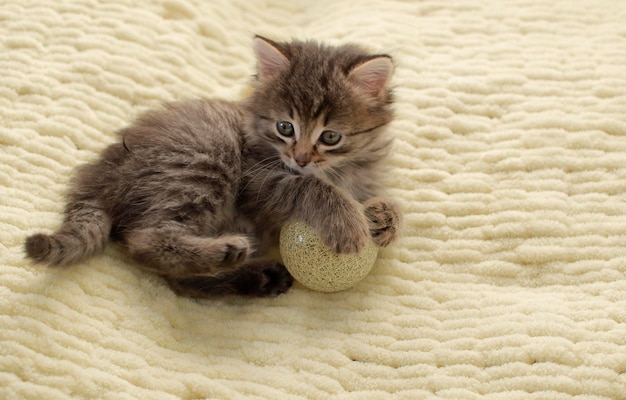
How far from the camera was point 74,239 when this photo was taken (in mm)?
1766

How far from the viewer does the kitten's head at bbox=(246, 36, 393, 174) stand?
201cm

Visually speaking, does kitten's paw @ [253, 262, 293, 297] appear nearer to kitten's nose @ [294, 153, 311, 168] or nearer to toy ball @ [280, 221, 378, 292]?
toy ball @ [280, 221, 378, 292]

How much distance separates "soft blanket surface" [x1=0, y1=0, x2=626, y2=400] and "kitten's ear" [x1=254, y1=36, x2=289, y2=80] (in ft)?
1.47

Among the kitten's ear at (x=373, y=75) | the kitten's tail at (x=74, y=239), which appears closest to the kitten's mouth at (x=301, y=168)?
the kitten's ear at (x=373, y=75)

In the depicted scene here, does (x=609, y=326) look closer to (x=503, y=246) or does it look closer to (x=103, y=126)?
(x=503, y=246)

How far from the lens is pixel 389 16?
2893 mm

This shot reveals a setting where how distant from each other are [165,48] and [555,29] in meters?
1.72

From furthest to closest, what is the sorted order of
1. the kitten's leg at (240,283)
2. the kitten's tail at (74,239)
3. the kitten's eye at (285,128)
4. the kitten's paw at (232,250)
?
the kitten's eye at (285,128) < the kitten's leg at (240,283) < the kitten's paw at (232,250) < the kitten's tail at (74,239)

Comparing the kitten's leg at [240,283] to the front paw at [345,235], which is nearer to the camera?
the front paw at [345,235]

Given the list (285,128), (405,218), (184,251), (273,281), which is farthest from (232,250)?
(405,218)

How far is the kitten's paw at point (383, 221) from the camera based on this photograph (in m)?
2.02

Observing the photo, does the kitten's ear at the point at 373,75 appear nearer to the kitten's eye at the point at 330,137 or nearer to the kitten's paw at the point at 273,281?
the kitten's eye at the point at 330,137

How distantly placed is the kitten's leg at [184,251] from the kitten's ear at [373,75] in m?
0.65

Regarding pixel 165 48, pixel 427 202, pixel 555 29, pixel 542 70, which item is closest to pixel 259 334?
pixel 427 202
